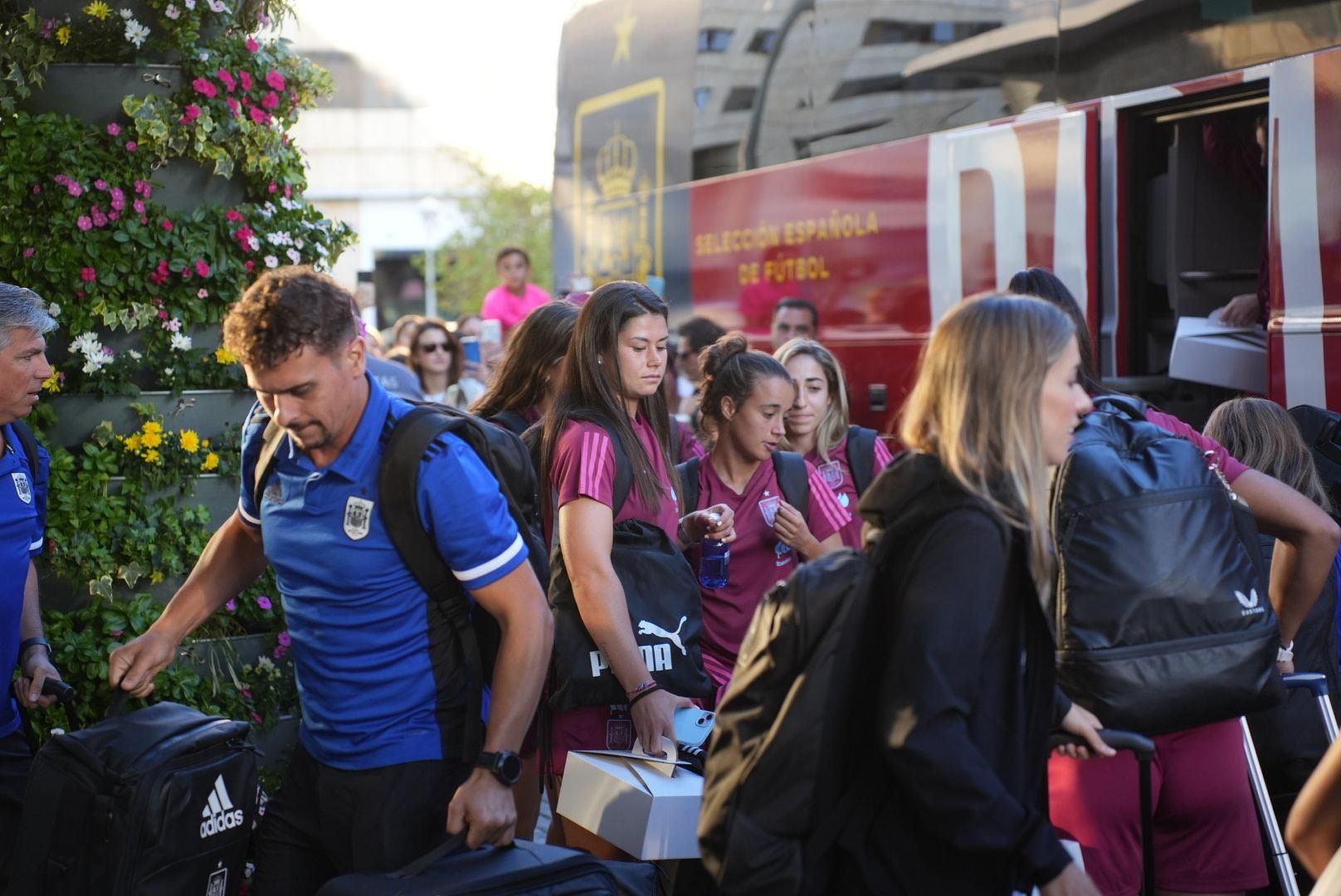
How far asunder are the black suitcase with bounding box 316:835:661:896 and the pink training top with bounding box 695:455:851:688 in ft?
4.82

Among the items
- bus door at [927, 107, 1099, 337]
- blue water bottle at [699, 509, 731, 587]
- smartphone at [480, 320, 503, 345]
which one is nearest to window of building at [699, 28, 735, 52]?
bus door at [927, 107, 1099, 337]

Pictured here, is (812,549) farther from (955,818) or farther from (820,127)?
(820,127)

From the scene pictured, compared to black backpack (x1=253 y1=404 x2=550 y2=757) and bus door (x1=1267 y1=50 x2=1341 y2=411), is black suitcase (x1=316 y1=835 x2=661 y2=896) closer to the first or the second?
black backpack (x1=253 y1=404 x2=550 y2=757)

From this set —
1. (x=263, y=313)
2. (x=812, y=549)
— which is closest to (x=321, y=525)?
(x=263, y=313)

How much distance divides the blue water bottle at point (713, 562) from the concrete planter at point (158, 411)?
5.73ft

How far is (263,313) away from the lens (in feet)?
9.88

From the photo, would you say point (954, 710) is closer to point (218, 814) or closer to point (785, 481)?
point (218, 814)

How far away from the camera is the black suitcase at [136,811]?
3.31m

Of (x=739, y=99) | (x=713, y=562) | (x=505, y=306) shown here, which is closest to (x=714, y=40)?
(x=739, y=99)

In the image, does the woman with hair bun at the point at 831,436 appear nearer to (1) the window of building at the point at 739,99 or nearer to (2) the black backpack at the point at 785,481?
(2) the black backpack at the point at 785,481

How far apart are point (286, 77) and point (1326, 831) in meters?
4.31

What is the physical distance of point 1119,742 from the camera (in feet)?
9.80

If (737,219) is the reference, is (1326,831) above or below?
below

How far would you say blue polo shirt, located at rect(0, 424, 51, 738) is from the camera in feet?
13.2
